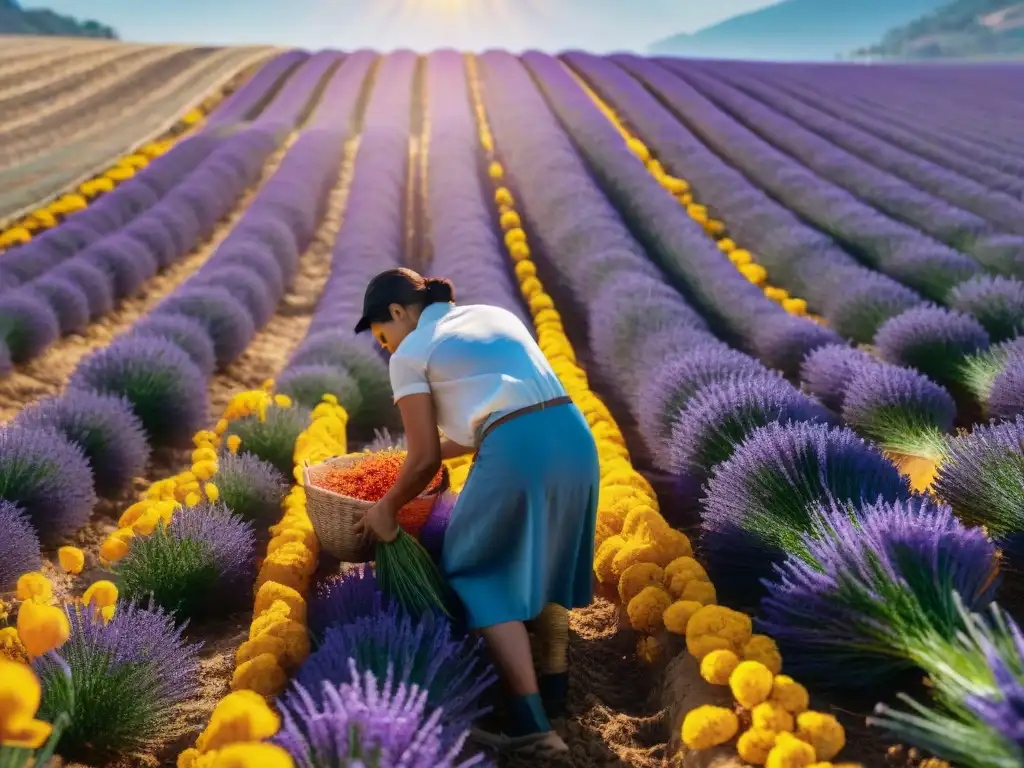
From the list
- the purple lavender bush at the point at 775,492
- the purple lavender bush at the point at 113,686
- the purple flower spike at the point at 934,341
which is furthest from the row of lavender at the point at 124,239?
the purple flower spike at the point at 934,341

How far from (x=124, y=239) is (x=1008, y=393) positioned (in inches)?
270

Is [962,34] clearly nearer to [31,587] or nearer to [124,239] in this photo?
[124,239]

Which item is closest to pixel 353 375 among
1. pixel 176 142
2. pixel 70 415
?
pixel 70 415

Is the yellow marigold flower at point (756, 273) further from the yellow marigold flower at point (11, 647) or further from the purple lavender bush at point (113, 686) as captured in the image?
the yellow marigold flower at point (11, 647)

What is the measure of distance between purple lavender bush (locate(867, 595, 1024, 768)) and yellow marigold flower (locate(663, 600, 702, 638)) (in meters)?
0.74

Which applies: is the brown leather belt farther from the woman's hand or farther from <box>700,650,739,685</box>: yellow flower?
<box>700,650,739,685</box>: yellow flower

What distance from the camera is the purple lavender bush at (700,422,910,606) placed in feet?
8.48

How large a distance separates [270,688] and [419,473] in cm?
69

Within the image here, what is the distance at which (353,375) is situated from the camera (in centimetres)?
510

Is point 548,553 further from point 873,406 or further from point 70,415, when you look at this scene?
point 70,415

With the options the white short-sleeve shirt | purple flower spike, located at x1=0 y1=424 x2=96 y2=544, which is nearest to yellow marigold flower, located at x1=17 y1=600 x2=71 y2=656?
the white short-sleeve shirt

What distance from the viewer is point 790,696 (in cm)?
193

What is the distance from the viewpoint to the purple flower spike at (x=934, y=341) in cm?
488

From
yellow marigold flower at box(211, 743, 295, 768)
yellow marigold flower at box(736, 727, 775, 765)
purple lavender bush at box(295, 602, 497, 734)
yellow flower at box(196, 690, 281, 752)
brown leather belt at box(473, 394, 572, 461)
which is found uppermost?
brown leather belt at box(473, 394, 572, 461)
